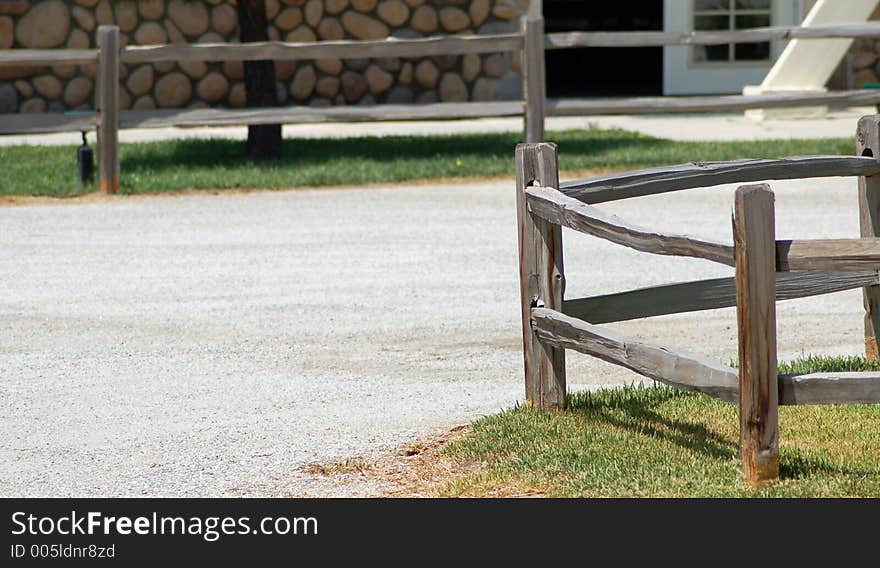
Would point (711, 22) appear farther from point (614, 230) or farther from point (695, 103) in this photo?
point (614, 230)

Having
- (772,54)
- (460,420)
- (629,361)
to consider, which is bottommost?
(460,420)

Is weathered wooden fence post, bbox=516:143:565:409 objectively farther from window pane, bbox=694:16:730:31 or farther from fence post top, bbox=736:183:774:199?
window pane, bbox=694:16:730:31

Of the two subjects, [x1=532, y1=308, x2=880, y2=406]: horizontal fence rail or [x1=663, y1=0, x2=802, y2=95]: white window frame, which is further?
[x1=663, y1=0, x2=802, y2=95]: white window frame

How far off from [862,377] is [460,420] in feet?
5.41

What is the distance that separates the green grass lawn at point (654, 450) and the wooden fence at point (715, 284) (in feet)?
0.47

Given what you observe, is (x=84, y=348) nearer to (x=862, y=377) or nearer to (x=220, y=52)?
(x=862, y=377)

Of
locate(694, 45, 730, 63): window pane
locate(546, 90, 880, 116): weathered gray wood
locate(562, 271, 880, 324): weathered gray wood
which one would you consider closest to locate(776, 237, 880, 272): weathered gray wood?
locate(562, 271, 880, 324): weathered gray wood

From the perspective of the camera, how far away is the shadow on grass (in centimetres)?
442

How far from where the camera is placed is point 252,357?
6320 mm

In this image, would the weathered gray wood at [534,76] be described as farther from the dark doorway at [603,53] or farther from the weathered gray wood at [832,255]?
the dark doorway at [603,53]

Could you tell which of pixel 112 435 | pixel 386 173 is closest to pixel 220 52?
pixel 386 173

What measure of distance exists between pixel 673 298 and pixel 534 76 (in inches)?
288

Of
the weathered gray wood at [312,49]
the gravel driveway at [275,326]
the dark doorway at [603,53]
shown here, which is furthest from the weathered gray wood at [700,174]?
the dark doorway at [603,53]

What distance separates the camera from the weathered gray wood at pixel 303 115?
12.1 meters
